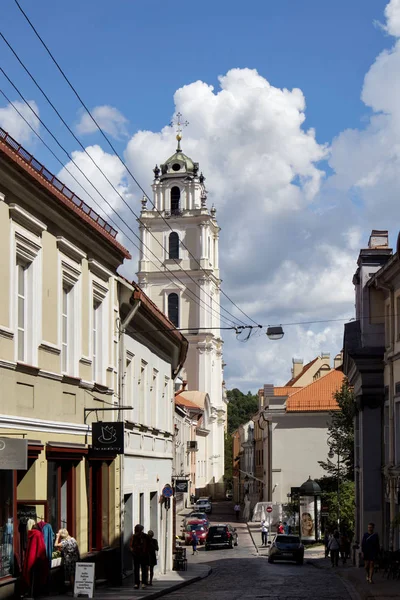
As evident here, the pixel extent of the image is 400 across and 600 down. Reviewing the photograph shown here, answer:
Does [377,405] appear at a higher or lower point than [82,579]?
higher

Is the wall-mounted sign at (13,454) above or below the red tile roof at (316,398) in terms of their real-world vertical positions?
below

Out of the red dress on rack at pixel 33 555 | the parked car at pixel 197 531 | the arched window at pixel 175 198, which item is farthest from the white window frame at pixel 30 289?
the arched window at pixel 175 198

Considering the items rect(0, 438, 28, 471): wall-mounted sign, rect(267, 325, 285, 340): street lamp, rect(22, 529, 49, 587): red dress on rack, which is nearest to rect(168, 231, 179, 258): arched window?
rect(267, 325, 285, 340): street lamp

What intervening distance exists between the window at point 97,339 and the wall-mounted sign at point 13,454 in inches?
260

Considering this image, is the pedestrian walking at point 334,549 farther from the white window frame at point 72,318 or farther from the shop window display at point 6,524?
the shop window display at point 6,524

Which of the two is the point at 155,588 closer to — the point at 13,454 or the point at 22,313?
the point at 22,313

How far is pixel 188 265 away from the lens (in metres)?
111

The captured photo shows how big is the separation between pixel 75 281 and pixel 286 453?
5406cm

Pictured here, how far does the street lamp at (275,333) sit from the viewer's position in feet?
90.5

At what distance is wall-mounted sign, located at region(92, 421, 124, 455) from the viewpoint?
20531mm

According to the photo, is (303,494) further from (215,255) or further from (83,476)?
(215,255)

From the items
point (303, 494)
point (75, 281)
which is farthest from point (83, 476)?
point (303, 494)

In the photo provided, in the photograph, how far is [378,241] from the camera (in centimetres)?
3706

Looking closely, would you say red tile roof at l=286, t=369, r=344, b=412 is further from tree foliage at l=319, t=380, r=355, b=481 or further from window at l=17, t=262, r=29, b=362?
window at l=17, t=262, r=29, b=362
